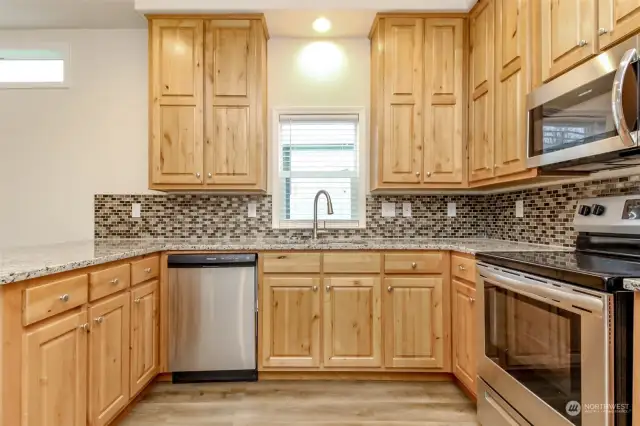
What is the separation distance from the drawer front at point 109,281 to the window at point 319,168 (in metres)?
1.34

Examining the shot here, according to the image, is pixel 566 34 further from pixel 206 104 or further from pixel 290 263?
pixel 206 104

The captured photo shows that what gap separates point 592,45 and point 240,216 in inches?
96.8

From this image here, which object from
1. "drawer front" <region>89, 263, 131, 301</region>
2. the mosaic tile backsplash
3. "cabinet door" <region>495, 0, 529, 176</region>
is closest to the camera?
"drawer front" <region>89, 263, 131, 301</region>

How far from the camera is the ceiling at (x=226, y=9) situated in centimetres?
281

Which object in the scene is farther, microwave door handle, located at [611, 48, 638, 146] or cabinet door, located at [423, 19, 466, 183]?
cabinet door, located at [423, 19, 466, 183]

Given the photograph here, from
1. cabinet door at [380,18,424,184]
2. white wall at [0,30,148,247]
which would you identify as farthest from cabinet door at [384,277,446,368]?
white wall at [0,30,148,247]

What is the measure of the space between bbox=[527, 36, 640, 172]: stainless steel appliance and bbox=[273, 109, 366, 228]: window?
1459mm

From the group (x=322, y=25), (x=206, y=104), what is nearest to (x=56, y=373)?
(x=206, y=104)

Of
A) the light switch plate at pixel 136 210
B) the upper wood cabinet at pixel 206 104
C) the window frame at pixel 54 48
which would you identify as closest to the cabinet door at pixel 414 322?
the upper wood cabinet at pixel 206 104

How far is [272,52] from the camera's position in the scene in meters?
3.24

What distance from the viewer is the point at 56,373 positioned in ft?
5.04

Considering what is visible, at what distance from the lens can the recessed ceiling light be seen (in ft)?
9.73

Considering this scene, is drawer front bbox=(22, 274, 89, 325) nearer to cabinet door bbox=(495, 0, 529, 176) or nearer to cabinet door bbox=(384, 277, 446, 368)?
cabinet door bbox=(384, 277, 446, 368)

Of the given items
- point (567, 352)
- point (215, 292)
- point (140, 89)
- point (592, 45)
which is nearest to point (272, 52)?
point (140, 89)
